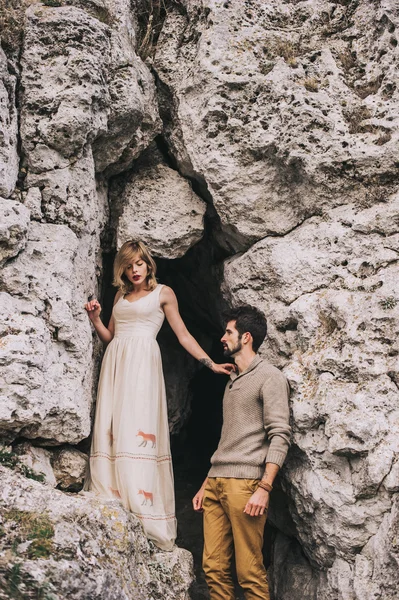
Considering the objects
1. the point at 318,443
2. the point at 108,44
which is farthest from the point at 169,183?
the point at 318,443

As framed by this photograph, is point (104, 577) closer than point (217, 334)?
Yes

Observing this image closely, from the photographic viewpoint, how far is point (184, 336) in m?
5.31

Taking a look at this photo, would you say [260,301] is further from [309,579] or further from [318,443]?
[309,579]

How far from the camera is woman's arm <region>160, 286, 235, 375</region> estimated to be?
A: 5.23 meters

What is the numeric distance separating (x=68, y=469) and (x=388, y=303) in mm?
2649

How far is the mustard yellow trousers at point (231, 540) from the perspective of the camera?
15.1 feet

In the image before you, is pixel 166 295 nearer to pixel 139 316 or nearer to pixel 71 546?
pixel 139 316

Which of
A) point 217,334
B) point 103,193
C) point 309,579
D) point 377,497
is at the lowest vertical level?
point 309,579

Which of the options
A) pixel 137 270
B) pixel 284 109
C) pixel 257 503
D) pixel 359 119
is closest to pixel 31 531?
pixel 257 503

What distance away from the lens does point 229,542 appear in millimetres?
4840

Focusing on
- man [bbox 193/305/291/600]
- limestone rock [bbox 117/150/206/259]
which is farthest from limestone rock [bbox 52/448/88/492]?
limestone rock [bbox 117/150/206/259]

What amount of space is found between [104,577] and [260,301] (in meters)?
2.67

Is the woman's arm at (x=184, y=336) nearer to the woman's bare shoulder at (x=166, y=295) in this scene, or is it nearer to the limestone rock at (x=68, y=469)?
the woman's bare shoulder at (x=166, y=295)

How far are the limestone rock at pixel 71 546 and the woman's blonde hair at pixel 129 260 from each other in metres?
1.77
